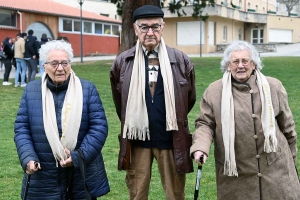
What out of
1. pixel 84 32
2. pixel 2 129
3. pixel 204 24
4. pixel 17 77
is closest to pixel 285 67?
pixel 17 77

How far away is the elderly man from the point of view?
420 cm

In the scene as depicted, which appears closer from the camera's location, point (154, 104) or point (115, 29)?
Answer: point (154, 104)

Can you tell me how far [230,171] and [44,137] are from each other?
151cm

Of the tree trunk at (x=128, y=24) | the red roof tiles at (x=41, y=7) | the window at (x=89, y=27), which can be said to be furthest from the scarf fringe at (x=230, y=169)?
the window at (x=89, y=27)

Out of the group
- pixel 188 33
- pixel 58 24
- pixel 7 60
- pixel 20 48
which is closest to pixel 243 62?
pixel 20 48

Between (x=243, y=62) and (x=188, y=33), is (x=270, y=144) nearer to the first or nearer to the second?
(x=243, y=62)

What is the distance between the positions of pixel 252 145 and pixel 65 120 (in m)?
1.49

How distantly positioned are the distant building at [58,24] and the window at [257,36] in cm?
1719

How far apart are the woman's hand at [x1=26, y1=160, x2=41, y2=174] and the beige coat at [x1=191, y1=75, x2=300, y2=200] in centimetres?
123

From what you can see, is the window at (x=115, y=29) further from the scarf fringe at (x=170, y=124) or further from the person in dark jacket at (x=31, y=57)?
the scarf fringe at (x=170, y=124)

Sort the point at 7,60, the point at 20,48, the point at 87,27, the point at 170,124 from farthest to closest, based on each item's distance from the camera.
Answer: the point at 87,27 → the point at 7,60 → the point at 20,48 → the point at 170,124

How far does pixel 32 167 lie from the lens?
3832 mm

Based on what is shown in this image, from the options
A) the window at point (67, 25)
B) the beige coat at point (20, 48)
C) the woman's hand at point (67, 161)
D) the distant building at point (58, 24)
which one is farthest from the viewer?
the window at point (67, 25)

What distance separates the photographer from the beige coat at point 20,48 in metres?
14.9
